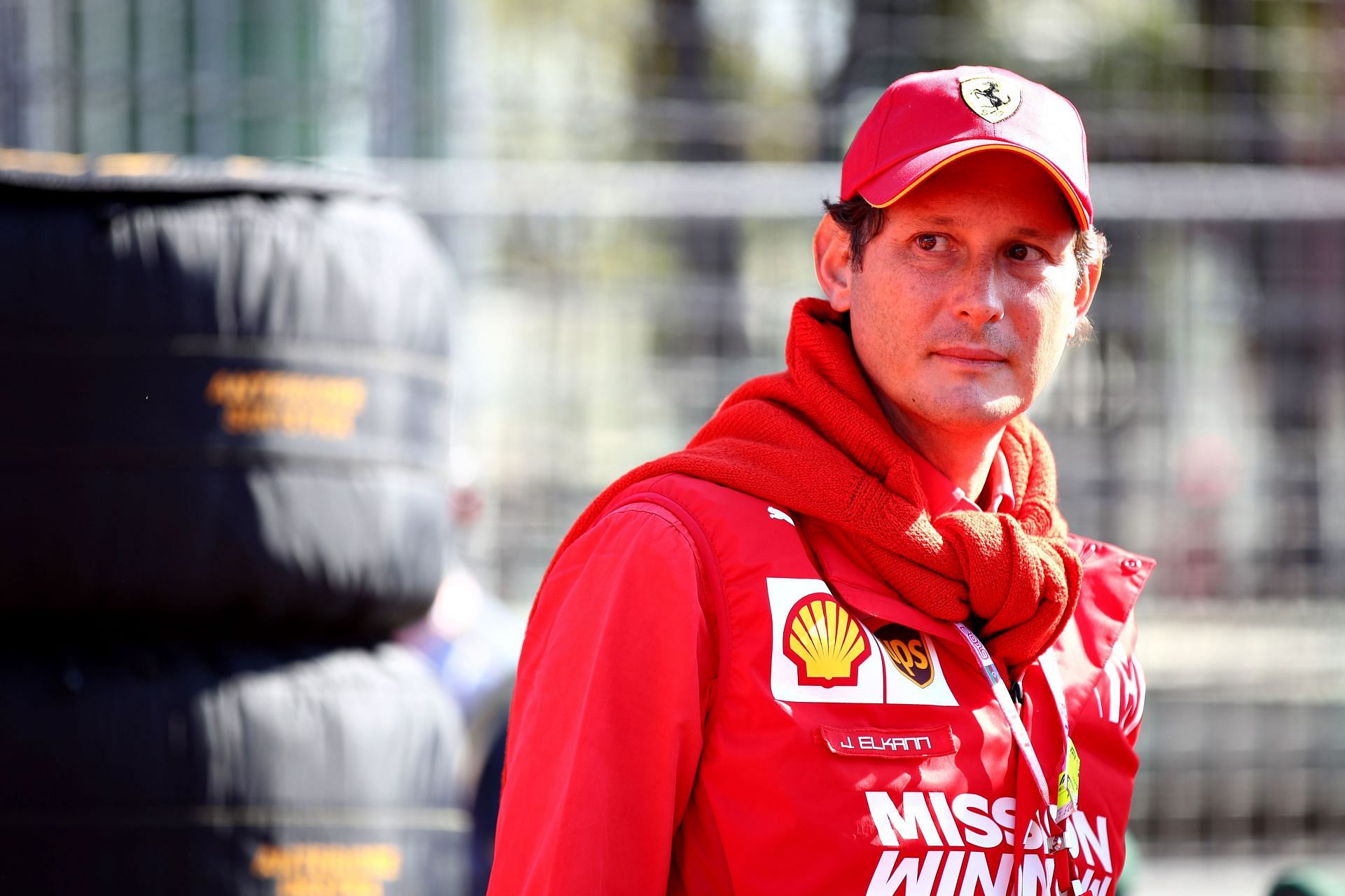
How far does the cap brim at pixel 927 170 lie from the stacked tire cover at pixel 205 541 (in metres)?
1.57

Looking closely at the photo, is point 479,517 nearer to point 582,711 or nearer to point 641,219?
point 641,219

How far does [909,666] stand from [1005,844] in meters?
0.22

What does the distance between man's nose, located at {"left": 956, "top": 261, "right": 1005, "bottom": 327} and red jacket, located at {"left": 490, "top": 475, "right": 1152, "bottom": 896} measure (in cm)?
31

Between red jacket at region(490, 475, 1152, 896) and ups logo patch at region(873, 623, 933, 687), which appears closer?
red jacket at region(490, 475, 1152, 896)

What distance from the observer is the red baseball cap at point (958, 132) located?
71.8 inches

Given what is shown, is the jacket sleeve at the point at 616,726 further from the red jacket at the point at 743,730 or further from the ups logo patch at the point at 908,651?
the ups logo patch at the point at 908,651

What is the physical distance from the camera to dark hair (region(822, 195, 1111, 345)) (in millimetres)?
1922

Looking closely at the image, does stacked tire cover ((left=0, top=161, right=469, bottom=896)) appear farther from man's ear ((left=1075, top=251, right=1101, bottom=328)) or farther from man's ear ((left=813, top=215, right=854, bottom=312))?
man's ear ((left=1075, top=251, right=1101, bottom=328))

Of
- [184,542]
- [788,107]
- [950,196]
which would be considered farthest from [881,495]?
[788,107]

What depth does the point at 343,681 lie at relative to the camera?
10.3ft

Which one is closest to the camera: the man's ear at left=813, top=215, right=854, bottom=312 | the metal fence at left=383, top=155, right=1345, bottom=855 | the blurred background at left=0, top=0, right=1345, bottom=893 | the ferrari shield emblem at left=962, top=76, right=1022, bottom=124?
the ferrari shield emblem at left=962, top=76, right=1022, bottom=124

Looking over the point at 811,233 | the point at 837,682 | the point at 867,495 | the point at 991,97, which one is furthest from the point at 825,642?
the point at 811,233

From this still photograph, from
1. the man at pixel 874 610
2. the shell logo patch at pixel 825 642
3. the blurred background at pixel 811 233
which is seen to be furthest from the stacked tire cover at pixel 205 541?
the blurred background at pixel 811 233

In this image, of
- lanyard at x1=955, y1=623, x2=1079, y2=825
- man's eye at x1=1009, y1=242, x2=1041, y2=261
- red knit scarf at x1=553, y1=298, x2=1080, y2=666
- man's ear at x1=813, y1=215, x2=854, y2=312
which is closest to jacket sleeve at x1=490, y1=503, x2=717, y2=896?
red knit scarf at x1=553, y1=298, x2=1080, y2=666
